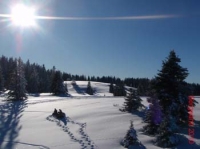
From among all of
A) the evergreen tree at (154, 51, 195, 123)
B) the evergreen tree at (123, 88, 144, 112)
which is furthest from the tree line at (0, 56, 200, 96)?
the evergreen tree at (154, 51, 195, 123)

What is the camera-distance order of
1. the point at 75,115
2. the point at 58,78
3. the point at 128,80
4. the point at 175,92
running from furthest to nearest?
the point at 128,80, the point at 58,78, the point at 75,115, the point at 175,92

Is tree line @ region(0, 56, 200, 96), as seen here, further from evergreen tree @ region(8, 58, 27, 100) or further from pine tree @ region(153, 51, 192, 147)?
pine tree @ region(153, 51, 192, 147)

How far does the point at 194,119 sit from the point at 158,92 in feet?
13.6

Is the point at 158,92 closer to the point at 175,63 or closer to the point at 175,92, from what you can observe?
the point at 175,92

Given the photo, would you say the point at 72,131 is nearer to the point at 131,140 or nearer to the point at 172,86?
the point at 131,140

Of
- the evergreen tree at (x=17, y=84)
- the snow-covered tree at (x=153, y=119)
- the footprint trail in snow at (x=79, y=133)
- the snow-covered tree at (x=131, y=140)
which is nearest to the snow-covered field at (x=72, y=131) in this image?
the footprint trail in snow at (x=79, y=133)

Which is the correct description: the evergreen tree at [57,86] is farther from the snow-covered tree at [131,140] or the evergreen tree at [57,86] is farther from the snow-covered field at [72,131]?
the snow-covered tree at [131,140]

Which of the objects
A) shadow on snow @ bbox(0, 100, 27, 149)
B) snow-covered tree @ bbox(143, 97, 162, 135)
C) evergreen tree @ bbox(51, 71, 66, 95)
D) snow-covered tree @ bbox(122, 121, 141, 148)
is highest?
evergreen tree @ bbox(51, 71, 66, 95)

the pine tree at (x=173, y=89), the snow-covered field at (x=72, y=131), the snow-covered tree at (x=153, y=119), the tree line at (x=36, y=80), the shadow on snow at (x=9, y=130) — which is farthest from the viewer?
the tree line at (x=36, y=80)

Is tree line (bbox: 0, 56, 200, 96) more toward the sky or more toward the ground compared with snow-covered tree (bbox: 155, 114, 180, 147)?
more toward the sky

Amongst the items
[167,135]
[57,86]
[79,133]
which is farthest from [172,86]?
[57,86]

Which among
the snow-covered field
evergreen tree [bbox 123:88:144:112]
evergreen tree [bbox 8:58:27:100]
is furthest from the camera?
evergreen tree [bbox 8:58:27:100]

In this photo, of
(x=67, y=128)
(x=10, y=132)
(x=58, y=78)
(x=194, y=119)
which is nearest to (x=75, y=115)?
(x=67, y=128)

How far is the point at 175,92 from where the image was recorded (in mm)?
20703
